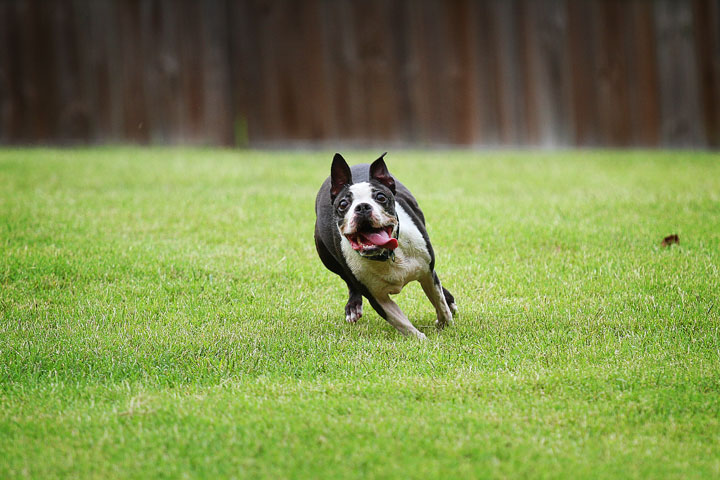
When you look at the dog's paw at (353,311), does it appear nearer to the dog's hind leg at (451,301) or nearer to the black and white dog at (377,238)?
the black and white dog at (377,238)

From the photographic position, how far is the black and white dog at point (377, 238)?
Result: 521cm

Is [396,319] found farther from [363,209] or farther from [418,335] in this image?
[363,209]

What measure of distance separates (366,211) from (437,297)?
101 centimetres

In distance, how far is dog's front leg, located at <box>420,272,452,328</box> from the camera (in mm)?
5703

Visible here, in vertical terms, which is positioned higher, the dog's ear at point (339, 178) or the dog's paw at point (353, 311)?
the dog's ear at point (339, 178)

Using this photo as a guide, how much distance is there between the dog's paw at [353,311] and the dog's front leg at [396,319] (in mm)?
535

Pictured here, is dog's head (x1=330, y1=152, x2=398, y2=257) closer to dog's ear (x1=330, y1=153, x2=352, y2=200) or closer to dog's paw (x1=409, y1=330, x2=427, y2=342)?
dog's ear (x1=330, y1=153, x2=352, y2=200)

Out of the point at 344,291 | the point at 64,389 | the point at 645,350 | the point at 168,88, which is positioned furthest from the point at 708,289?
the point at 168,88

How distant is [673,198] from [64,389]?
7.16 m

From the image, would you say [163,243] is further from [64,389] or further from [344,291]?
[64,389]

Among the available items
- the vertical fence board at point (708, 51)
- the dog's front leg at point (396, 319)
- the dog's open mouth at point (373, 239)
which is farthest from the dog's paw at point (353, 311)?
the vertical fence board at point (708, 51)

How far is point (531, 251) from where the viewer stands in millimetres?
7805

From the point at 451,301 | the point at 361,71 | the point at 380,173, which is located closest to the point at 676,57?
the point at 361,71

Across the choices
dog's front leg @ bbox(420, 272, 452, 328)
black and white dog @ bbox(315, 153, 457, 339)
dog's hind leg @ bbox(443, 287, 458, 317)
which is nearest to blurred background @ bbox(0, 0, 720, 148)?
dog's hind leg @ bbox(443, 287, 458, 317)
